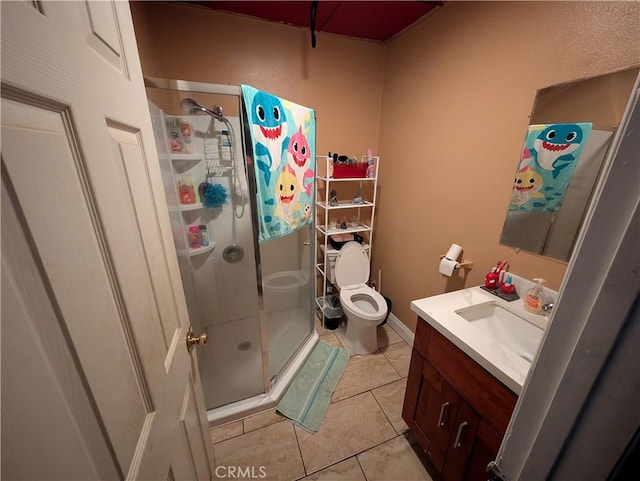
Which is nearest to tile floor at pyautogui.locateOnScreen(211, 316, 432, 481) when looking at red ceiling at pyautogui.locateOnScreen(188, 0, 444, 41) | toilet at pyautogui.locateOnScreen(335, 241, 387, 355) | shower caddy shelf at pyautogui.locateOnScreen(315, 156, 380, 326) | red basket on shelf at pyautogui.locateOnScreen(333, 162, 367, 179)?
toilet at pyautogui.locateOnScreen(335, 241, 387, 355)

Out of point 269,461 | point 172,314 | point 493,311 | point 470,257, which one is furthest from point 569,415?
point 269,461

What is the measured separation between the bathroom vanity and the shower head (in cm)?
148

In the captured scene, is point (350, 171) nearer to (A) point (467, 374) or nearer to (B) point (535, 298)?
(B) point (535, 298)

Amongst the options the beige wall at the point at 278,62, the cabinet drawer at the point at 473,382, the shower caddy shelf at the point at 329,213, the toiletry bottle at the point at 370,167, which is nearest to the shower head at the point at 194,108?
the beige wall at the point at 278,62

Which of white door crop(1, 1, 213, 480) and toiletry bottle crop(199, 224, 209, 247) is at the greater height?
white door crop(1, 1, 213, 480)

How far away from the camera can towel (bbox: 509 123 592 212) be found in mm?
1048

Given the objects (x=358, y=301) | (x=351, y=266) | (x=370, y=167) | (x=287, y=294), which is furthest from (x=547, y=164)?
(x=287, y=294)

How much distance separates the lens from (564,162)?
1076mm

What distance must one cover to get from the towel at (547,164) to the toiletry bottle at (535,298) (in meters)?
0.37

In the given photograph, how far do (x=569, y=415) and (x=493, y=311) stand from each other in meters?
1.01

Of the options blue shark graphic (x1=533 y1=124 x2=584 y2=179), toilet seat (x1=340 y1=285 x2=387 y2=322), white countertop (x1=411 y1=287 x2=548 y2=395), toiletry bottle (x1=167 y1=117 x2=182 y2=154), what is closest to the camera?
white countertop (x1=411 y1=287 x2=548 y2=395)

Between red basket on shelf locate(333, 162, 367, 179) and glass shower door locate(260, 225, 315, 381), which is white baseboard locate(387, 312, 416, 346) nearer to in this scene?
glass shower door locate(260, 225, 315, 381)

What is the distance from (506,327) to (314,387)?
48.2 inches

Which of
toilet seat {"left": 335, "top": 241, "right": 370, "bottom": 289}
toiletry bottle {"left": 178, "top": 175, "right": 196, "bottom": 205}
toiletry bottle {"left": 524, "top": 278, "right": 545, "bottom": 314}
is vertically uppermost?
toiletry bottle {"left": 178, "top": 175, "right": 196, "bottom": 205}
